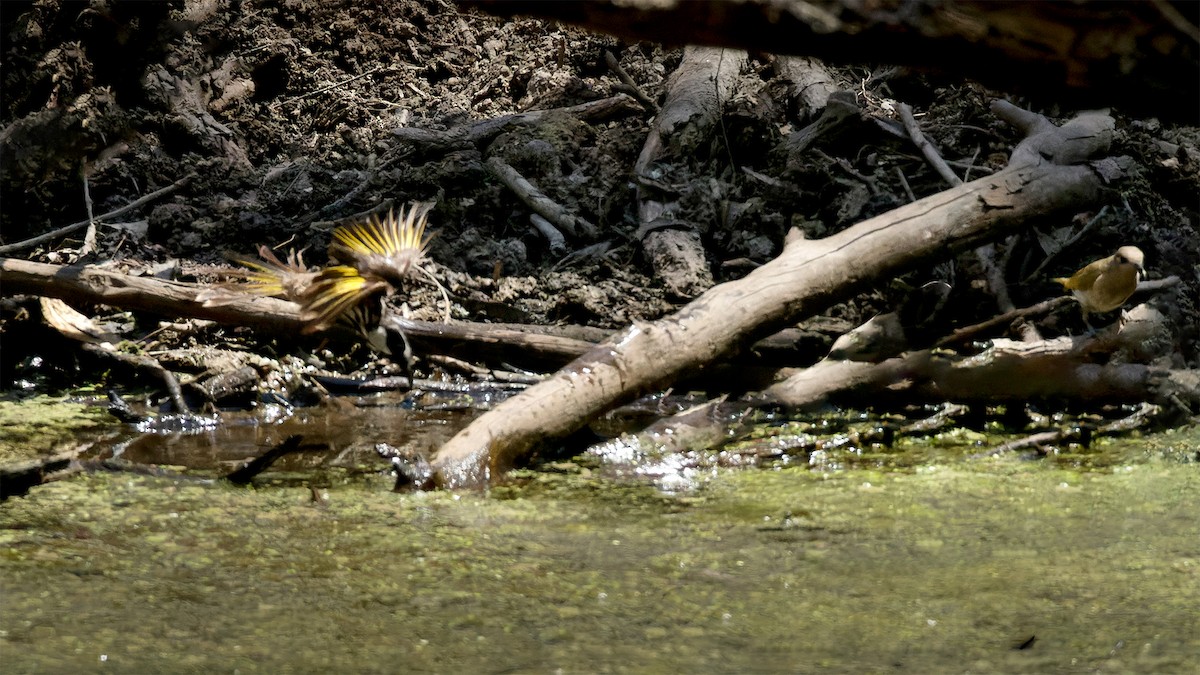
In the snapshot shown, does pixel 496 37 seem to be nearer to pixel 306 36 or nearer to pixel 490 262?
pixel 306 36

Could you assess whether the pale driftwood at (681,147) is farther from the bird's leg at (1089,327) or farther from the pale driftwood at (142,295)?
the pale driftwood at (142,295)

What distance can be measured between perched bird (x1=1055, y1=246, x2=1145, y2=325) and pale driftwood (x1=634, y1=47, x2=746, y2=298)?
58.1 inches

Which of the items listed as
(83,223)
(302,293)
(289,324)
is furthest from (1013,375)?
(83,223)

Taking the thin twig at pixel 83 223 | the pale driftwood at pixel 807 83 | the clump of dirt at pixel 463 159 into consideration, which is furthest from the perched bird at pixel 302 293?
the pale driftwood at pixel 807 83

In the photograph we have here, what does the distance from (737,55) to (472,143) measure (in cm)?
162

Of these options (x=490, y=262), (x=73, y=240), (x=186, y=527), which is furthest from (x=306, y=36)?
(x=186, y=527)

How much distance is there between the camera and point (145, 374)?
13.7ft

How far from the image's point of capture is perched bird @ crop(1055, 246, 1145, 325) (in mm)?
3672

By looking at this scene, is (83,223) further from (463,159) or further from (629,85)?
(629,85)

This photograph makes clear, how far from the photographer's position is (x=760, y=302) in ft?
11.9

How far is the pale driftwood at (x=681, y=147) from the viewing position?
477 cm

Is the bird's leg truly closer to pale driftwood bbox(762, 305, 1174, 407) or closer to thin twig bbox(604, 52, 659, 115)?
pale driftwood bbox(762, 305, 1174, 407)

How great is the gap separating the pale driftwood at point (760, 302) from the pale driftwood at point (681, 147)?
96cm

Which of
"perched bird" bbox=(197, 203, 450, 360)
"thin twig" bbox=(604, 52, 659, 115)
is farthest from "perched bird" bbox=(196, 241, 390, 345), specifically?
"thin twig" bbox=(604, 52, 659, 115)
